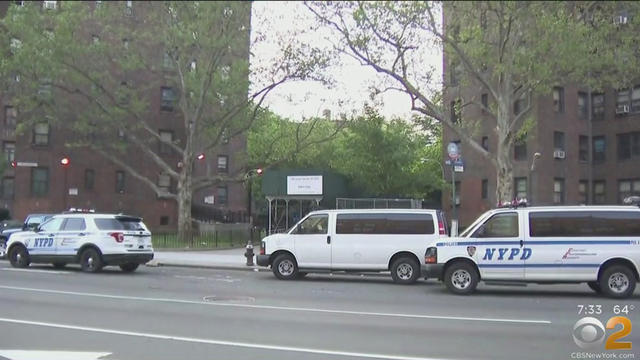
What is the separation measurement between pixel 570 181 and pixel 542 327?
32.6 meters

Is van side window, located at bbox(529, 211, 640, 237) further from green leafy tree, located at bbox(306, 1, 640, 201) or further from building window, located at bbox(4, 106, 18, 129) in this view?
building window, located at bbox(4, 106, 18, 129)

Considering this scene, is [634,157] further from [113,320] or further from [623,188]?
[113,320]

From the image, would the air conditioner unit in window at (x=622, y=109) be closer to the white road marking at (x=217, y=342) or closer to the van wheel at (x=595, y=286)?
the van wheel at (x=595, y=286)

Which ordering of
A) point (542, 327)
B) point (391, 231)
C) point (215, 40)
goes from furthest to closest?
point (215, 40) → point (391, 231) → point (542, 327)

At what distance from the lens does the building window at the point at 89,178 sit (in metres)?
45.1

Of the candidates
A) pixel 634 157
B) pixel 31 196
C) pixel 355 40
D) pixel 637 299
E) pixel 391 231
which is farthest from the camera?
pixel 31 196

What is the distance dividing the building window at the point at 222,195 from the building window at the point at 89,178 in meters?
10.9

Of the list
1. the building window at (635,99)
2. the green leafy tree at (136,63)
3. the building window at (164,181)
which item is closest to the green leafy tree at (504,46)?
the green leafy tree at (136,63)

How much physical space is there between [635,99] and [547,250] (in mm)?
30218

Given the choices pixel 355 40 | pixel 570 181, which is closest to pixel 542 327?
pixel 355 40

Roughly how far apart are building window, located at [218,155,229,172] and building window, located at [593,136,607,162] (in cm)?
2785

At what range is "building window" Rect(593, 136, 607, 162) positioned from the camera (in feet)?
135

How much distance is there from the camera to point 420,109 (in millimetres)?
27109

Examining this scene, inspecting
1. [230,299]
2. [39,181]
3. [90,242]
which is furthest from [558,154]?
[39,181]
